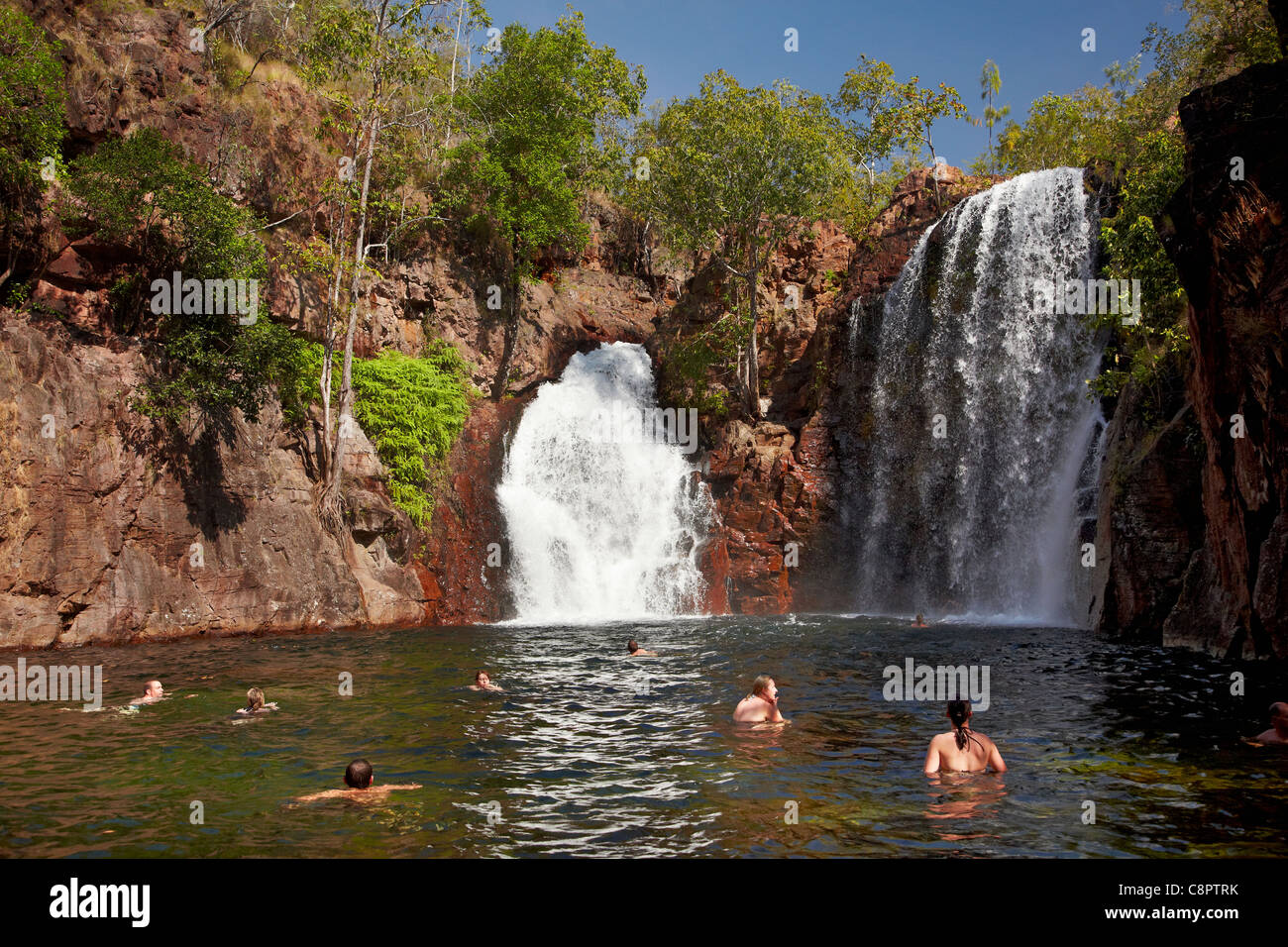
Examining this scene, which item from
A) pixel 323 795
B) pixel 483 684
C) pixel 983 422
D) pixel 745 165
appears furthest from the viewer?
pixel 745 165

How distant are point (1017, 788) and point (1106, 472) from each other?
15.7 metres

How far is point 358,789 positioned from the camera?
8.75m

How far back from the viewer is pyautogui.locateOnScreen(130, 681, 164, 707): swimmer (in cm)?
1328

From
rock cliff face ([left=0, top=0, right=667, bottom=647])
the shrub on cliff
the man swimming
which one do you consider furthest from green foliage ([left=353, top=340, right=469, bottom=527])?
the man swimming

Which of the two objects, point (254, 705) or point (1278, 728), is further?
point (254, 705)

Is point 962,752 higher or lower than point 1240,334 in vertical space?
lower

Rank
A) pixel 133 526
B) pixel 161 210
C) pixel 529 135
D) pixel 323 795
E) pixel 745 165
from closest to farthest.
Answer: pixel 323 795 → pixel 133 526 → pixel 161 210 → pixel 745 165 → pixel 529 135

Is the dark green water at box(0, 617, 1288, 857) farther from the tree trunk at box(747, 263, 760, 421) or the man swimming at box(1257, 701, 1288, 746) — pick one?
the tree trunk at box(747, 263, 760, 421)

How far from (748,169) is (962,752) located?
95.6 feet

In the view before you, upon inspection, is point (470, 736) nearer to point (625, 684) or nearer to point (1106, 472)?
point (625, 684)

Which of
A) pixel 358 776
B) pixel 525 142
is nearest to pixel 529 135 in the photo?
pixel 525 142

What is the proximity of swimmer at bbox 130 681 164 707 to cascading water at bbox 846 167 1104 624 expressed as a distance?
21.0 m

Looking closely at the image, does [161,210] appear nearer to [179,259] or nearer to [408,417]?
[179,259]

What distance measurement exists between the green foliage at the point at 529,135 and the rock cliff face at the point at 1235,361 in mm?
25644
